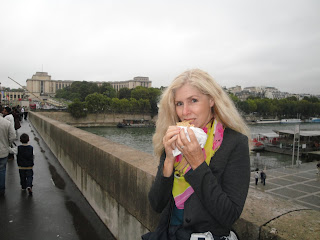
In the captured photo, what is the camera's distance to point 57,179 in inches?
240

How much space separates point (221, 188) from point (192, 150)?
256 millimetres

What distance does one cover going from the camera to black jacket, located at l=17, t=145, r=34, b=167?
17.2ft

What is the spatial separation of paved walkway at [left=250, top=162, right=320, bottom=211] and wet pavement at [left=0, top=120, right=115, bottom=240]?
52.0ft

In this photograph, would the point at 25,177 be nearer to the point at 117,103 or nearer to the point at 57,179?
the point at 57,179

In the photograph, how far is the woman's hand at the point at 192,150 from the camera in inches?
52.6

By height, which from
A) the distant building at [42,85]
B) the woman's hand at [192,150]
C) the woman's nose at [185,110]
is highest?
the distant building at [42,85]

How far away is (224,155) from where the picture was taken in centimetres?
138

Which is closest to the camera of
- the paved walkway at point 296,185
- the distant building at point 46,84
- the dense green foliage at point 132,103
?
the paved walkway at point 296,185

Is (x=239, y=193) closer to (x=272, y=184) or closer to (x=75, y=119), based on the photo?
(x=272, y=184)

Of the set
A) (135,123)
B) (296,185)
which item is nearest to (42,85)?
(135,123)

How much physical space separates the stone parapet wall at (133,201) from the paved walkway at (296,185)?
15880 millimetres

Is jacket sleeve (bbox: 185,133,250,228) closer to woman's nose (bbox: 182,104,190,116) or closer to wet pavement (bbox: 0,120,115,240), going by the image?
woman's nose (bbox: 182,104,190,116)

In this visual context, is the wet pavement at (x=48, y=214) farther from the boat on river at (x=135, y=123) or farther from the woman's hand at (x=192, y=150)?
the boat on river at (x=135, y=123)

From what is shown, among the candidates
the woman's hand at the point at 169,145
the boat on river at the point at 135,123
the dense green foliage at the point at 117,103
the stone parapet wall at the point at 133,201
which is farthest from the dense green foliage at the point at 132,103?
the woman's hand at the point at 169,145
